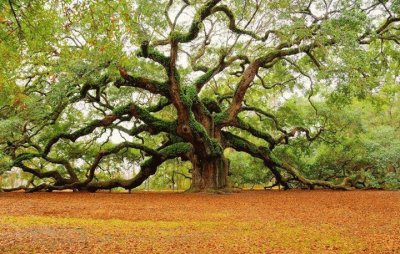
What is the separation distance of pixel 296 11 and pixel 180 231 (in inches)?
365

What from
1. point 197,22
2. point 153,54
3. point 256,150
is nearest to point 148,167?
point 256,150

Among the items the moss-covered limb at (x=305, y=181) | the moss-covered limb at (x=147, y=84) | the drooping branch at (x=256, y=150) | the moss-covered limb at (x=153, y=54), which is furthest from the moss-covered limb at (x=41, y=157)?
the moss-covered limb at (x=305, y=181)

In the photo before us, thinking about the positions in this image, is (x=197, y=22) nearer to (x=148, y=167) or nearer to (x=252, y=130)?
(x=148, y=167)

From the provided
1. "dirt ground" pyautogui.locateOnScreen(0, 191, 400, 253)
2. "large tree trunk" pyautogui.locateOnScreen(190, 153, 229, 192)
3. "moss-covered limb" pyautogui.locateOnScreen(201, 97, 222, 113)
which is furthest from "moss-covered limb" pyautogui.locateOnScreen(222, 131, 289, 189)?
"dirt ground" pyautogui.locateOnScreen(0, 191, 400, 253)

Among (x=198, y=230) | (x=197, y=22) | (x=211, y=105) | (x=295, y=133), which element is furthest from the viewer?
(x=295, y=133)

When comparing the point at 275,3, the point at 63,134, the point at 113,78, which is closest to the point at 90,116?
the point at 63,134

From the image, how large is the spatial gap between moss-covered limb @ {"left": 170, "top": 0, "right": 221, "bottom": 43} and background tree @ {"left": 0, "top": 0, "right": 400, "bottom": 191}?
43 mm

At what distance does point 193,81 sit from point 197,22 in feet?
17.5

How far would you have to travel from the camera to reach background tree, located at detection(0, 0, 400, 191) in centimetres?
1156

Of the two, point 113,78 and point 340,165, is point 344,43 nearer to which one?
point 113,78

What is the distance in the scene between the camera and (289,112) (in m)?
20.8

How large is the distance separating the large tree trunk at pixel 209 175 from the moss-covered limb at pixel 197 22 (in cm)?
557

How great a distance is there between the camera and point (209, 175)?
16188 mm

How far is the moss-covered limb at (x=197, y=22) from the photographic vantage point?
1188 cm
